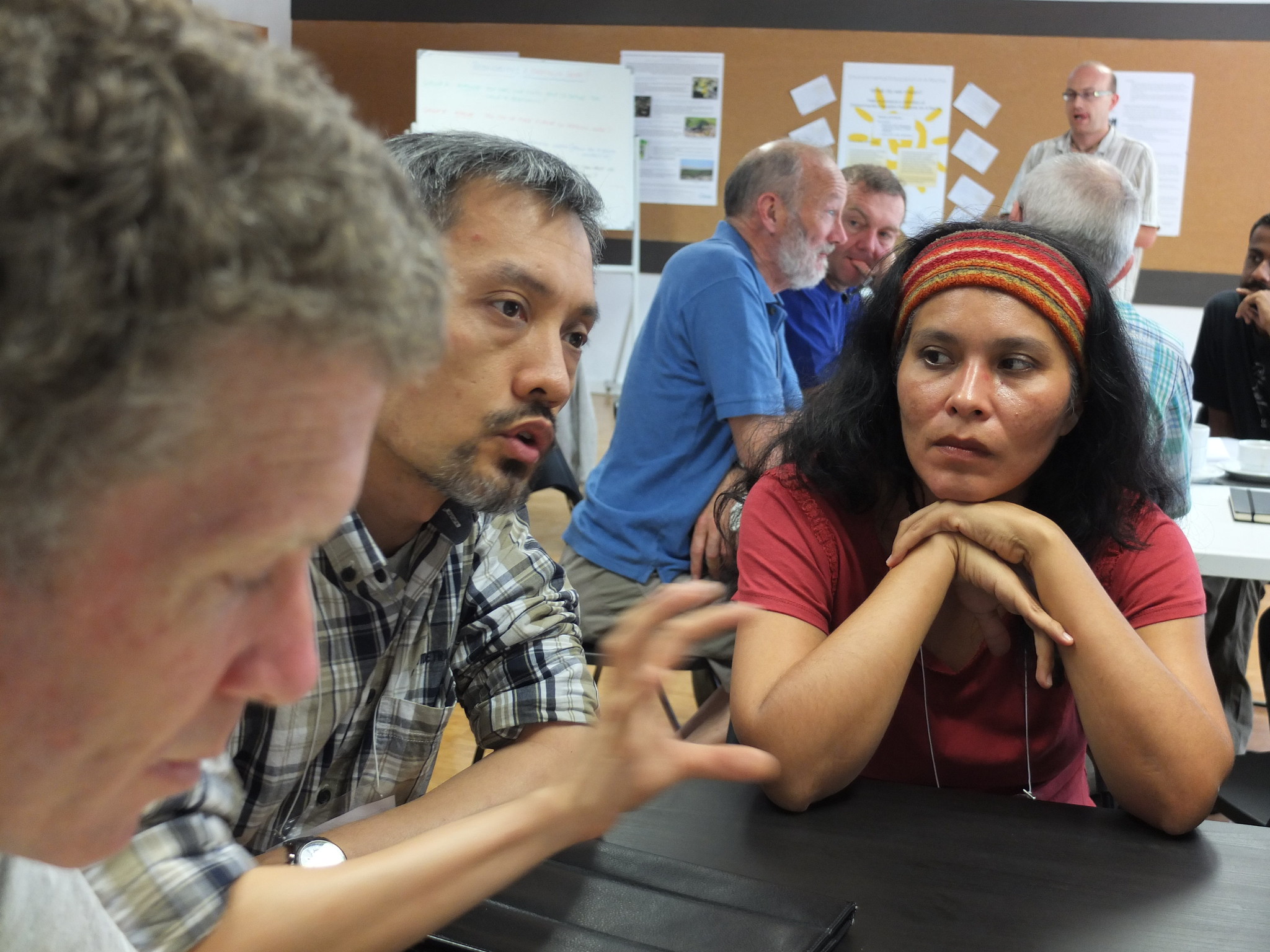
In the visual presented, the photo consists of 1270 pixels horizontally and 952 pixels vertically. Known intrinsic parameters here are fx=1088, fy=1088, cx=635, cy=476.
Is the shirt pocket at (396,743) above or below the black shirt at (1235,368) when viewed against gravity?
below

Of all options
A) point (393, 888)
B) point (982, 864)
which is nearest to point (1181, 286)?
point (982, 864)

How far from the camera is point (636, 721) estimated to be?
29.7 inches

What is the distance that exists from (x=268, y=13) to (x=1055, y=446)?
21.4 feet

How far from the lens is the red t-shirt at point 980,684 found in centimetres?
148

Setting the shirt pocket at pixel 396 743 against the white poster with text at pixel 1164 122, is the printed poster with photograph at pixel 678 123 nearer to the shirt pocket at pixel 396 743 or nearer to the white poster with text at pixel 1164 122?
the white poster with text at pixel 1164 122

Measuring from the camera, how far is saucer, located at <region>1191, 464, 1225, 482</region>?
113 inches

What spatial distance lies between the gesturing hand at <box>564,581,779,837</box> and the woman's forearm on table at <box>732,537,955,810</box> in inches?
16.4

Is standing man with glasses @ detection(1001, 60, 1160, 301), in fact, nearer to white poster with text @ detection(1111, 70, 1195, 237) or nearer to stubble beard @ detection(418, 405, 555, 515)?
white poster with text @ detection(1111, 70, 1195, 237)

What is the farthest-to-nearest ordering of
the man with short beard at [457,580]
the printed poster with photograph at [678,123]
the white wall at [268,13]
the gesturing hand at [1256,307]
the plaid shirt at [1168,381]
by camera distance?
the white wall at [268,13] < the printed poster with photograph at [678,123] < the gesturing hand at [1256,307] < the plaid shirt at [1168,381] < the man with short beard at [457,580]

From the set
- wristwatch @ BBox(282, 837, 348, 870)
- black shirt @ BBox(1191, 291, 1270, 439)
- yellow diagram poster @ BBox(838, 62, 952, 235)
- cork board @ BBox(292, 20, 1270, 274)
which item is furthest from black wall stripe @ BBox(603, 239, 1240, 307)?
wristwatch @ BBox(282, 837, 348, 870)

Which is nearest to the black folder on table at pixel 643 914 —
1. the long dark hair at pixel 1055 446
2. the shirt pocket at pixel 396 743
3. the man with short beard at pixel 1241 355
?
the shirt pocket at pixel 396 743

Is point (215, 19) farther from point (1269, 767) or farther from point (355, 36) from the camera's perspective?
point (355, 36)

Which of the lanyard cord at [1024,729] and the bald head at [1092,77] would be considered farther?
the bald head at [1092,77]

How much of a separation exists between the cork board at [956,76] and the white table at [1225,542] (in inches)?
159
